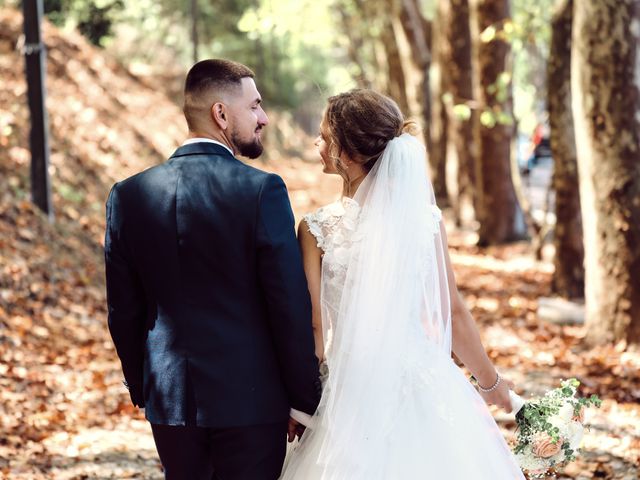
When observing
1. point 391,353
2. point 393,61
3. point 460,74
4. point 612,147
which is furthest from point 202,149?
point 393,61

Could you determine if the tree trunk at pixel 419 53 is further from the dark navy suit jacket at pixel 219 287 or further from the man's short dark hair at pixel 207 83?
the dark navy suit jacket at pixel 219 287

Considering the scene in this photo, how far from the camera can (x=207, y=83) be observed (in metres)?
3.57

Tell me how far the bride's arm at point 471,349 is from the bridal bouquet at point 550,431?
0.09m

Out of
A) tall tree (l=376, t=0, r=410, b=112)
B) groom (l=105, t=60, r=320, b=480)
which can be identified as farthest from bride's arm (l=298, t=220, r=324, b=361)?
tall tree (l=376, t=0, r=410, b=112)

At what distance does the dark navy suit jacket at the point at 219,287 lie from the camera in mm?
3398

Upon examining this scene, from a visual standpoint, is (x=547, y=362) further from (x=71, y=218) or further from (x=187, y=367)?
(x=71, y=218)

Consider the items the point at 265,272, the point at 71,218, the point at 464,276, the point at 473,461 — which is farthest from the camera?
the point at 464,276

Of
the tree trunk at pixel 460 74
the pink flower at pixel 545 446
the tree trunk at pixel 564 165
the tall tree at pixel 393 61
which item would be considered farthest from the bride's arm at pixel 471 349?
the tall tree at pixel 393 61

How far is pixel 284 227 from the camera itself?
11.3 feet

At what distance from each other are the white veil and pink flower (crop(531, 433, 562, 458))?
1.90 ft

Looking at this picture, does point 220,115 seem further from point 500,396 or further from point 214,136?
point 500,396

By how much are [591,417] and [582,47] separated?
3.59m

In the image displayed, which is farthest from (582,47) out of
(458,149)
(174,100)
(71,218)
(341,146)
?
(174,100)

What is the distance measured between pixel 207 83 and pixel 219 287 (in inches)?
32.9
